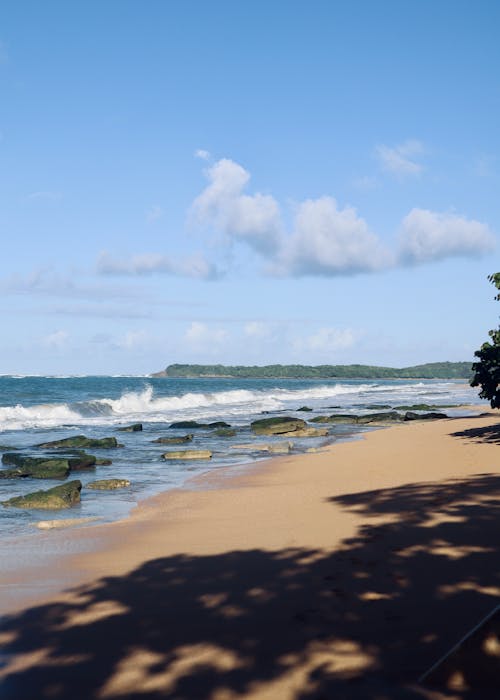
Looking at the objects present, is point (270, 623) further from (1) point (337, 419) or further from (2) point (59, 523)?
(1) point (337, 419)

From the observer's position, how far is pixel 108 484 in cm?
1500

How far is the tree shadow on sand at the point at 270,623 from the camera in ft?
15.6

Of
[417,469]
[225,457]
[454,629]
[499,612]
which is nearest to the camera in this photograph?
[499,612]

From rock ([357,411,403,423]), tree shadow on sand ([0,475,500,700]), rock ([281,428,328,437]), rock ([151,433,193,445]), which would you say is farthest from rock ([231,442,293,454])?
tree shadow on sand ([0,475,500,700])

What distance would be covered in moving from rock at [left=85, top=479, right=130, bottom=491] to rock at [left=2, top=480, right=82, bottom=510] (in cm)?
148

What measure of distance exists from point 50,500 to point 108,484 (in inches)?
88.5

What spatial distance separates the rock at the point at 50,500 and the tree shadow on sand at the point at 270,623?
17.4ft

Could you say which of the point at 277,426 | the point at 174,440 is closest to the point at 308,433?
the point at 277,426

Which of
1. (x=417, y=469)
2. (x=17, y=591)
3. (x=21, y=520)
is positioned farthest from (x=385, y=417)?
(x=17, y=591)

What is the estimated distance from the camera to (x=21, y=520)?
11.6 meters

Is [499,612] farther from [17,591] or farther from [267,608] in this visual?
[17,591]

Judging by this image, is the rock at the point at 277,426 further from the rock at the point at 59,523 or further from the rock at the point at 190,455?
the rock at the point at 59,523

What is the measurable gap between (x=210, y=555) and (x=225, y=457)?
12.6 metres

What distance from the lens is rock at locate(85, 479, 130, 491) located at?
1489cm
